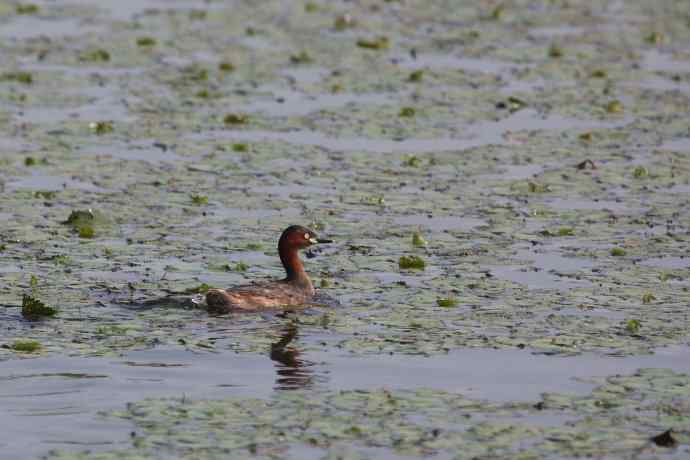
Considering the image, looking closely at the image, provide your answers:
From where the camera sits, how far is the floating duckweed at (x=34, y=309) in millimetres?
14828

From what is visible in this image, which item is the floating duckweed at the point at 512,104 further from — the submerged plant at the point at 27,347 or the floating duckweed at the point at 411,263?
the submerged plant at the point at 27,347

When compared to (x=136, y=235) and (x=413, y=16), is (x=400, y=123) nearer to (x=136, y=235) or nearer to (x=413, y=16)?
(x=136, y=235)

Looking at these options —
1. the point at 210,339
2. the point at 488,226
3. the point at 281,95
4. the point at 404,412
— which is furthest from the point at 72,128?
the point at 404,412

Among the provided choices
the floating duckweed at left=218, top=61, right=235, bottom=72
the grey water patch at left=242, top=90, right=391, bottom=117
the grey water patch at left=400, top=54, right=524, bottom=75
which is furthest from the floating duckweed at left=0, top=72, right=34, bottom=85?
the grey water patch at left=400, top=54, right=524, bottom=75

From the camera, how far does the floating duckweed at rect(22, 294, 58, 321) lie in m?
14.8

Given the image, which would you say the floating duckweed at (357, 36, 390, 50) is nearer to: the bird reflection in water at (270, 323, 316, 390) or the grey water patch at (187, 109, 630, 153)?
the grey water patch at (187, 109, 630, 153)

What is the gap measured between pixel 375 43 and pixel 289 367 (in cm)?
1877

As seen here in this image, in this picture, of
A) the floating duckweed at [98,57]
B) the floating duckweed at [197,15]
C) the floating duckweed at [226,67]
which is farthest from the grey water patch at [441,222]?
the floating duckweed at [197,15]

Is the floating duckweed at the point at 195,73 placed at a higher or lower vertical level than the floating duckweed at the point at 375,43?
lower

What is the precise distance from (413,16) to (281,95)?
10.1 meters

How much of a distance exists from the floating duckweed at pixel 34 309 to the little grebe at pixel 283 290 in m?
1.56

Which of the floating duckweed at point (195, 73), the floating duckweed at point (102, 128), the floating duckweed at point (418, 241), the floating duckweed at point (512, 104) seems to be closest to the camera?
the floating duckweed at point (418, 241)

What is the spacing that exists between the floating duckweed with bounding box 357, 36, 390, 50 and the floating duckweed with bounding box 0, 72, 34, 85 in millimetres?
7215

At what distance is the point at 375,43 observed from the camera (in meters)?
32.0
